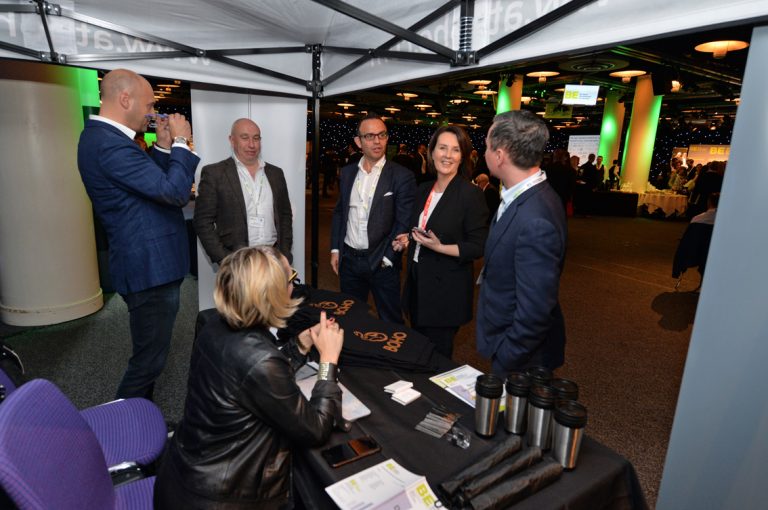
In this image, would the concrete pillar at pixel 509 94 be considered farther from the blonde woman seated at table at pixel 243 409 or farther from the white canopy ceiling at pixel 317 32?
the blonde woman seated at table at pixel 243 409

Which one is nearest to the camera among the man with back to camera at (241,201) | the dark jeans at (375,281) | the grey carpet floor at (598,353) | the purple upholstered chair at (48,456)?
the purple upholstered chair at (48,456)

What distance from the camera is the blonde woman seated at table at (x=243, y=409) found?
1039mm

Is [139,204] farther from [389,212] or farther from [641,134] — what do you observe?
[641,134]

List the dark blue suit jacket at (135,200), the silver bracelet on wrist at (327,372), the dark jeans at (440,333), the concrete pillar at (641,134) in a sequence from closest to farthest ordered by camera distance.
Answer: the silver bracelet on wrist at (327,372) → the dark blue suit jacket at (135,200) → the dark jeans at (440,333) → the concrete pillar at (641,134)

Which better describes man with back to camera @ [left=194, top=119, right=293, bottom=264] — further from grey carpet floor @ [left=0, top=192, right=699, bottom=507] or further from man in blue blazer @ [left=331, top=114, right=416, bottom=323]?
grey carpet floor @ [left=0, top=192, right=699, bottom=507]

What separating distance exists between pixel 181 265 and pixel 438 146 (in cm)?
131

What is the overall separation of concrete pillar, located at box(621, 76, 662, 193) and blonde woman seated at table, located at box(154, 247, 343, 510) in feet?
42.6

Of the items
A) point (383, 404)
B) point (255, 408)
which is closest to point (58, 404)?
point (255, 408)

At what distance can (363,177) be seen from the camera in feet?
8.77

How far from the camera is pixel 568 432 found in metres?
1.00

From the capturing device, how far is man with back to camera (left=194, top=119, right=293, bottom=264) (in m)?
2.77

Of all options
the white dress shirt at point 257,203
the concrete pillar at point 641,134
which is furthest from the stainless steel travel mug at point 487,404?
the concrete pillar at point 641,134

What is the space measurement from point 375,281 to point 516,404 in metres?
1.60

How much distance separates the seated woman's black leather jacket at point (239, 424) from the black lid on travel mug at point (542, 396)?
1.54ft
